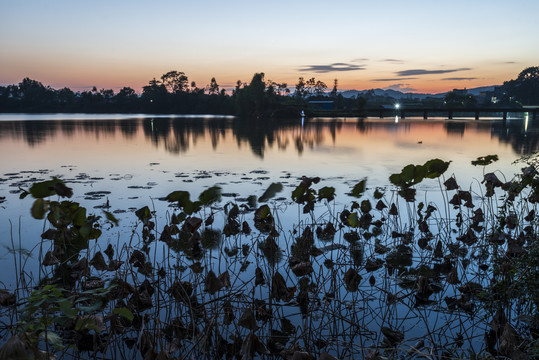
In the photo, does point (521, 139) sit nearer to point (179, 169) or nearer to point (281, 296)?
point (179, 169)

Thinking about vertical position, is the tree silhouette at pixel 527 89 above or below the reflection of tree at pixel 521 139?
above

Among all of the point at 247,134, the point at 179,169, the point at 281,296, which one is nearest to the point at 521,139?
the point at 247,134

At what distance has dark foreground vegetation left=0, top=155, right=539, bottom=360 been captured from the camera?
10.1 ft

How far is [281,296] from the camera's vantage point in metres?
4.10

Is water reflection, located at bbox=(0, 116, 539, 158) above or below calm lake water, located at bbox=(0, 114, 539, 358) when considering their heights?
above

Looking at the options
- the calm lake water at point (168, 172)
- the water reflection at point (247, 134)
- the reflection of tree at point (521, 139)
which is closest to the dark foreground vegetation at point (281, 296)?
the calm lake water at point (168, 172)

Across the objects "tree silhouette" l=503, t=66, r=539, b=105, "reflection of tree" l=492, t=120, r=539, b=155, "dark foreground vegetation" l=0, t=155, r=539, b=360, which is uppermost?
"tree silhouette" l=503, t=66, r=539, b=105

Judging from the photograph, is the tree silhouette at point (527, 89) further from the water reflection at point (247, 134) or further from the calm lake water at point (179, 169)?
the calm lake water at point (179, 169)

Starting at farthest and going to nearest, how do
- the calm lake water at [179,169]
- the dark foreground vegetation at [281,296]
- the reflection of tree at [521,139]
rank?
the reflection of tree at [521,139] < the calm lake water at [179,169] < the dark foreground vegetation at [281,296]

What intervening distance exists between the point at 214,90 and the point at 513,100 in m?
113

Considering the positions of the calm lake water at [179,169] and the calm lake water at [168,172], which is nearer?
the calm lake water at [168,172]

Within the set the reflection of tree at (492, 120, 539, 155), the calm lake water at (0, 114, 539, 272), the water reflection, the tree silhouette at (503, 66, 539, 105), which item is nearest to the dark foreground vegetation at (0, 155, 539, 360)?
the calm lake water at (0, 114, 539, 272)

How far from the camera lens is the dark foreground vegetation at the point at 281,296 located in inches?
121

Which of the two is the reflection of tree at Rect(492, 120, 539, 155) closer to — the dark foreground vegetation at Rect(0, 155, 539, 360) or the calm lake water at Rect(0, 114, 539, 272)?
the calm lake water at Rect(0, 114, 539, 272)
